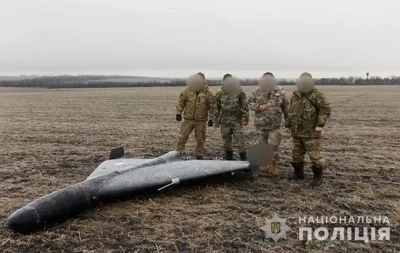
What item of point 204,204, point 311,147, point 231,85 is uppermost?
point 231,85

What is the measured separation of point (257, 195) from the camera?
637cm

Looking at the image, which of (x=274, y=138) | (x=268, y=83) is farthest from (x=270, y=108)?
(x=274, y=138)

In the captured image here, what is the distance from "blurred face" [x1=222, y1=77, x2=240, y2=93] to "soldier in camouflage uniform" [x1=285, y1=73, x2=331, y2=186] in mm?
1501

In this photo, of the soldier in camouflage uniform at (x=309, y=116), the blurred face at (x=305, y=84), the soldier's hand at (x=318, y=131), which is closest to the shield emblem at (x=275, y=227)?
the soldier in camouflage uniform at (x=309, y=116)

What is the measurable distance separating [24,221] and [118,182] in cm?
145

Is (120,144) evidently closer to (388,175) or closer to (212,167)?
(212,167)

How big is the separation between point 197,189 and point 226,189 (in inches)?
19.5

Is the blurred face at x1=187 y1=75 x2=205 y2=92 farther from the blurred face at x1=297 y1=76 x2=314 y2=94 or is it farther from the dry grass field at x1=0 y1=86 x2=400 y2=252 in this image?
the blurred face at x1=297 y1=76 x2=314 y2=94

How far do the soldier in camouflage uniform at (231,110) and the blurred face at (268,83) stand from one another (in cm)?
65

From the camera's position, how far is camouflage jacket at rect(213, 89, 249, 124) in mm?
8117

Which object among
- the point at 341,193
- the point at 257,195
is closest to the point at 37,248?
the point at 257,195

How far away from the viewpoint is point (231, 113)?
26.9 feet

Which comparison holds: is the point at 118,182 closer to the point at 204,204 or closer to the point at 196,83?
the point at 204,204

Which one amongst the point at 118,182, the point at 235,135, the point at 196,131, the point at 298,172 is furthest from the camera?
the point at 196,131
